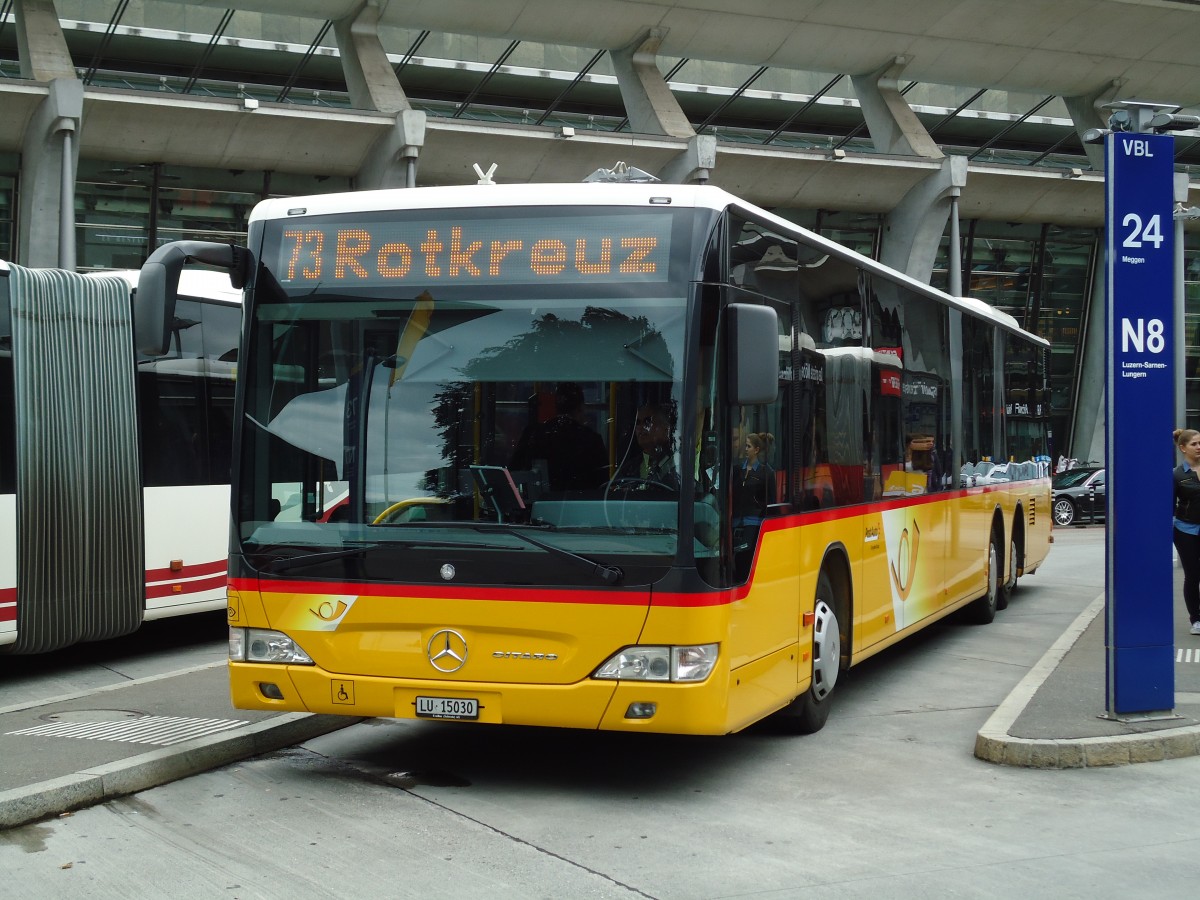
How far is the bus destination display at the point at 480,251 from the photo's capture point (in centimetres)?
670

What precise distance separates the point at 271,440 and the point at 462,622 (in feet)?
4.36

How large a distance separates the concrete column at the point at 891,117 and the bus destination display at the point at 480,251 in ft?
99.6

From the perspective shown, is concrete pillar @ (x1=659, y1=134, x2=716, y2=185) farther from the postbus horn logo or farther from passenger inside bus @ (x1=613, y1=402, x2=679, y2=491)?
passenger inside bus @ (x1=613, y1=402, x2=679, y2=491)

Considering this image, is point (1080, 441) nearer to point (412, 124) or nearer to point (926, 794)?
point (412, 124)

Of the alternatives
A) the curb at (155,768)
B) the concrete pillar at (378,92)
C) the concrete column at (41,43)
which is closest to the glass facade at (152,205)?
the concrete pillar at (378,92)

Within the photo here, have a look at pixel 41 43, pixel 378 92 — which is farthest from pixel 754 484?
pixel 378 92

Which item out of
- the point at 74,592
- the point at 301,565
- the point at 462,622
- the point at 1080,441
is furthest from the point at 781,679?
the point at 1080,441

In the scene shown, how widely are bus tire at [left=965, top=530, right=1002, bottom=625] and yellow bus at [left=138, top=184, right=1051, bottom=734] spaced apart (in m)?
7.10

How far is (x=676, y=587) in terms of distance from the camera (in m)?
6.42

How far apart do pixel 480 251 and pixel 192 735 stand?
122 inches

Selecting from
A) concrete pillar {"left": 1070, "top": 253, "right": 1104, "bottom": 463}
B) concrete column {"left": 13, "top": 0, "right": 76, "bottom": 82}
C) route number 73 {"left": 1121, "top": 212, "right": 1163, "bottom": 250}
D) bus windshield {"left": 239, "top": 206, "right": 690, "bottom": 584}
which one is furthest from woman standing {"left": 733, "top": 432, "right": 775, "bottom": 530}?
concrete pillar {"left": 1070, "top": 253, "right": 1104, "bottom": 463}

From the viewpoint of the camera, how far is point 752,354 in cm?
656

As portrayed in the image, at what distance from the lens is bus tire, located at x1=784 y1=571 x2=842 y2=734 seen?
827 cm

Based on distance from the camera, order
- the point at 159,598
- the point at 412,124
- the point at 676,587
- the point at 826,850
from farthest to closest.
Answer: the point at 412,124
the point at 159,598
the point at 676,587
the point at 826,850
